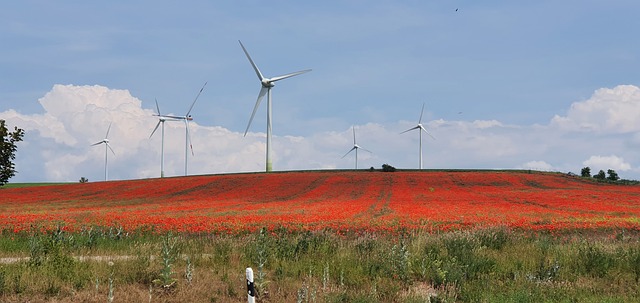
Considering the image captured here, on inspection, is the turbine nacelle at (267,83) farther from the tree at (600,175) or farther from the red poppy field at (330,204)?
the tree at (600,175)

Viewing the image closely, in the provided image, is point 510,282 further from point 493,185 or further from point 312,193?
point 493,185

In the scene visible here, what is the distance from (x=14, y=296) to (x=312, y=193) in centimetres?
4690

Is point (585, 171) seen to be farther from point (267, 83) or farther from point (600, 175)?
point (267, 83)

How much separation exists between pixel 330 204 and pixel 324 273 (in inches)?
1150

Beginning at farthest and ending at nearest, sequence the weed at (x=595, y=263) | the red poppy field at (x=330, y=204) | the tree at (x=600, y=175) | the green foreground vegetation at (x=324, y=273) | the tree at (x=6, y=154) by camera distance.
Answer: the tree at (x=600, y=175) → the tree at (x=6, y=154) → the red poppy field at (x=330, y=204) → the weed at (x=595, y=263) → the green foreground vegetation at (x=324, y=273)

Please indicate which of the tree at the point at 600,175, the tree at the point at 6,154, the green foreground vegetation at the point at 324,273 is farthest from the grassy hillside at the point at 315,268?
the tree at the point at 600,175

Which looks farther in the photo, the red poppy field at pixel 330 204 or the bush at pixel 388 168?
the bush at pixel 388 168

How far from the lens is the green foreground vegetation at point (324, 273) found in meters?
11.6

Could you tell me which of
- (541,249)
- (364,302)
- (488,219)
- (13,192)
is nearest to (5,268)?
(364,302)

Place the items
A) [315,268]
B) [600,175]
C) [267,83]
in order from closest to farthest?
[315,268] → [267,83] → [600,175]

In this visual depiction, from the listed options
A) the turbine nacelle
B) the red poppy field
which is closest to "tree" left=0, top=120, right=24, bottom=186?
the red poppy field

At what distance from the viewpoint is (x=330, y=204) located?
42.1 meters

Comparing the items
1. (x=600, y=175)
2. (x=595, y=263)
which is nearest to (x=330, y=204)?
(x=595, y=263)

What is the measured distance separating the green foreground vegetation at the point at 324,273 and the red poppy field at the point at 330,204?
6.97 m
